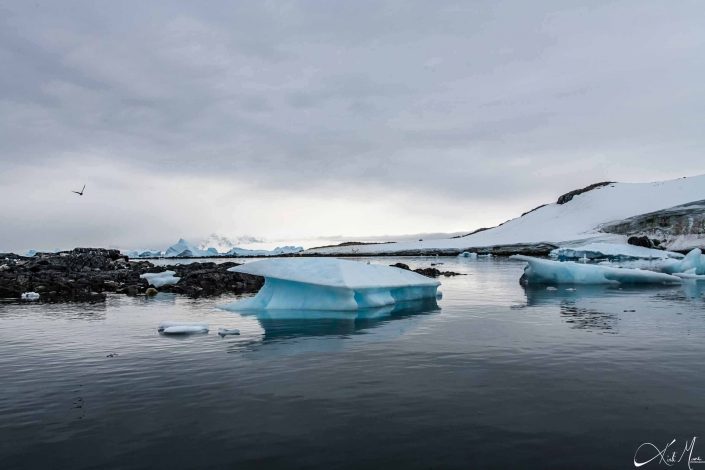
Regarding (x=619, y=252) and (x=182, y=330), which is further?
(x=619, y=252)

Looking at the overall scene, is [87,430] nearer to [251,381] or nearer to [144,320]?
[251,381]

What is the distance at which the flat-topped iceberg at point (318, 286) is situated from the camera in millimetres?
18766

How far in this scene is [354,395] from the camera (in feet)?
27.6

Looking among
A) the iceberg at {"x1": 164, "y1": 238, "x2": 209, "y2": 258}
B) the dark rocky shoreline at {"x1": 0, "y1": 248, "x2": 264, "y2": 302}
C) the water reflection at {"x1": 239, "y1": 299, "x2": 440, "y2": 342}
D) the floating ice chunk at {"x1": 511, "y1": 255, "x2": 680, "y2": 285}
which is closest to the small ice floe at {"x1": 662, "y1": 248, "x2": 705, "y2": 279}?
the floating ice chunk at {"x1": 511, "y1": 255, "x2": 680, "y2": 285}

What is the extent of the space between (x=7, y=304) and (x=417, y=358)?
2114 centimetres

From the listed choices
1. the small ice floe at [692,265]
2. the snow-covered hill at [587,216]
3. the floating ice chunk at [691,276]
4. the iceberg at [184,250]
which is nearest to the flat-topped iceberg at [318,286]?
the floating ice chunk at [691,276]

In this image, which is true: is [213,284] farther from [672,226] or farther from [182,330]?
[672,226]

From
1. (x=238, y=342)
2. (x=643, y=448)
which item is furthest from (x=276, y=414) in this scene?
(x=238, y=342)

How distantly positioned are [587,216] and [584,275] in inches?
3234

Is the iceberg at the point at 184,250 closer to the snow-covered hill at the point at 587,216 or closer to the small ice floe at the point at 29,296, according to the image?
the snow-covered hill at the point at 587,216

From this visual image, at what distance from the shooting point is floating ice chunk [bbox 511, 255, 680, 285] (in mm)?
32750

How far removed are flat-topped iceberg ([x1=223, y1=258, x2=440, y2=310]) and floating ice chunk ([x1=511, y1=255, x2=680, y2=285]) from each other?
52.1 ft

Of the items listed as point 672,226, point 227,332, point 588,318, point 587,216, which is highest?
point 587,216

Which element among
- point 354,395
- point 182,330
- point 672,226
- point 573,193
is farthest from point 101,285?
point 573,193
